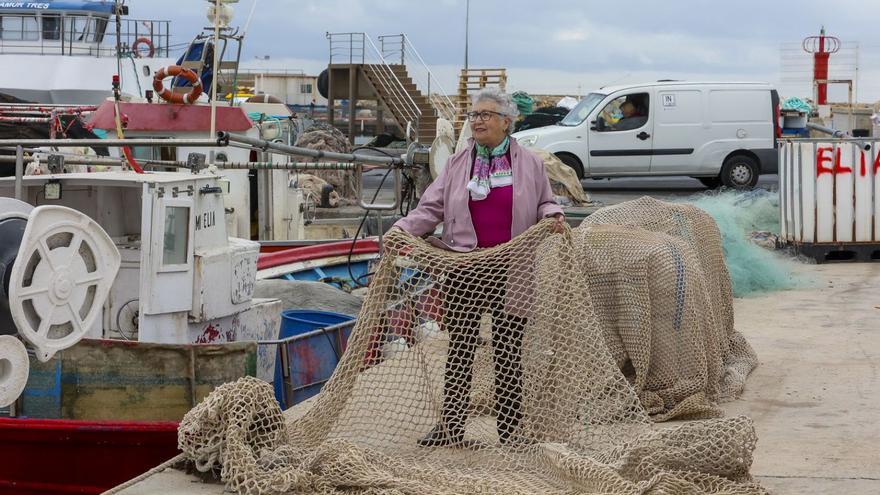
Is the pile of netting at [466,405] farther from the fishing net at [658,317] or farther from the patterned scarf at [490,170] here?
the fishing net at [658,317]

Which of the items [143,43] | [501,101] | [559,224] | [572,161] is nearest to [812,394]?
[559,224]

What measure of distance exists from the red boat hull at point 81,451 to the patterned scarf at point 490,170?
2.15m

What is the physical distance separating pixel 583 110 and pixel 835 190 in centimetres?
924

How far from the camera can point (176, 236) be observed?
276 inches

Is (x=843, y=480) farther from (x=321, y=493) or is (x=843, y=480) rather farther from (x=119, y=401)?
(x=119, y=401)

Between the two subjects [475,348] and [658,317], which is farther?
[658,317]

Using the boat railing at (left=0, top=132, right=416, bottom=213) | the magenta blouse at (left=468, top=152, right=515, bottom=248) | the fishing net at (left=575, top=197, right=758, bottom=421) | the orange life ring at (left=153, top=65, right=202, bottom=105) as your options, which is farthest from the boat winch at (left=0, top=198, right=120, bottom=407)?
the orange life ring at (left=153, top=65, right=202, bottom=105)

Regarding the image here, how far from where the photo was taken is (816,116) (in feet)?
114

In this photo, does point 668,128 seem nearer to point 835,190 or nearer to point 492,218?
point 835,190

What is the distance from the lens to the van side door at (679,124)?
822 inches

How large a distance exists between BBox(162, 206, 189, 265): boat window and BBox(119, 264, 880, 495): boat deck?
6.67 ft

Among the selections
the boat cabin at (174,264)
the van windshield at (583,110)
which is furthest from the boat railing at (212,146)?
the van windshield at (583,110)

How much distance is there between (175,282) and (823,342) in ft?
14.2

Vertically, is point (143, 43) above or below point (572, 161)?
above
